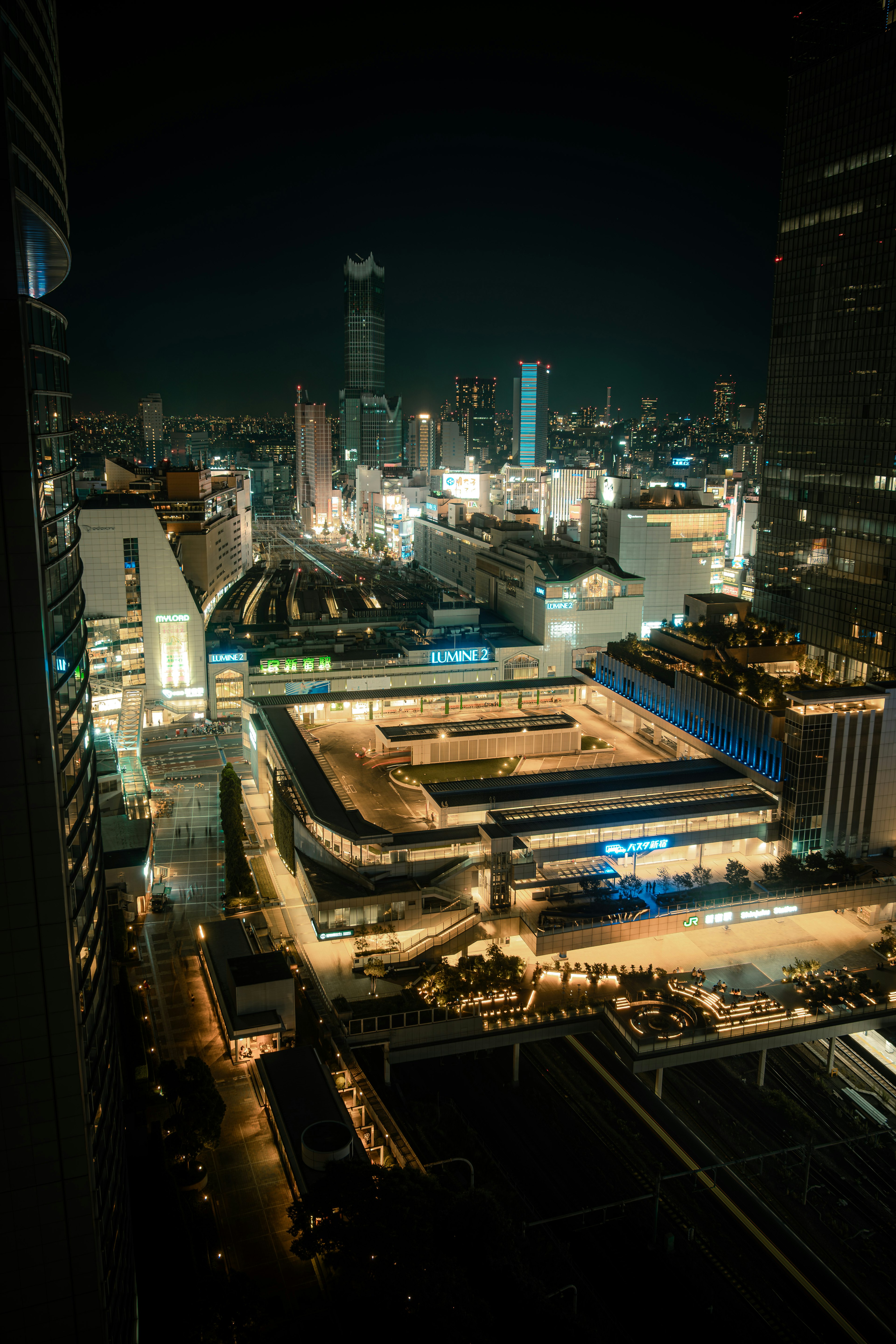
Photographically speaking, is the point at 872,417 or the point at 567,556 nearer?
the point at 872,417

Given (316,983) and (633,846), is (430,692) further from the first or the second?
(316,983)

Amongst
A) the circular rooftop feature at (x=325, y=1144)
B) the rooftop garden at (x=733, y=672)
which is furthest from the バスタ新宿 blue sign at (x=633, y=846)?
the circular rooftop feature at (x=325, y=1144)

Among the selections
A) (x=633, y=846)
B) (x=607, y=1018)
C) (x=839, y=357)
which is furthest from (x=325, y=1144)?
(x=839, y=357)

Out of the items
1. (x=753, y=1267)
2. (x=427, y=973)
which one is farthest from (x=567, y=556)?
(x=753, y=1267)

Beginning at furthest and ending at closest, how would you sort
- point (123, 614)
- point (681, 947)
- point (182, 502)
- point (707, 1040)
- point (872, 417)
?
point (182, 502), point (123, 614), point (872, 417), point (681, 947), point (707, 1040)

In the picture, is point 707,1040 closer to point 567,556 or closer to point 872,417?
point 872,417

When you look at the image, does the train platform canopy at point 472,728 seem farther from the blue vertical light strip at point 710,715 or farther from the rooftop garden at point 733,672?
the rooftop garden at point 733,672

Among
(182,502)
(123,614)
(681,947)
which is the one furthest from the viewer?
(182,502)
